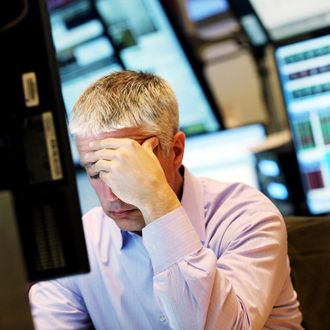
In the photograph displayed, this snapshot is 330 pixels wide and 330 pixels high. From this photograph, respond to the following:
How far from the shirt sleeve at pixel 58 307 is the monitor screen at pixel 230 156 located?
1.26m

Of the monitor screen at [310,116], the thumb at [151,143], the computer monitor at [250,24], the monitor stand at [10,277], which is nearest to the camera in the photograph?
the monitor stand at [10,277]

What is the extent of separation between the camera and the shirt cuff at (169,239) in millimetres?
1102

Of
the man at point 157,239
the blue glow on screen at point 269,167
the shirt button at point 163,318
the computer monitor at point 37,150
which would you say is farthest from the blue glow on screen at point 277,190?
the computer monitor at point 37,150

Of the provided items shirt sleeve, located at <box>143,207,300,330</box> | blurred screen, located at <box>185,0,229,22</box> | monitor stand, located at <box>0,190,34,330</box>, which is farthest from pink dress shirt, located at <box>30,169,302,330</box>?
blurred screen, located at <box>185,0,229,22</box>

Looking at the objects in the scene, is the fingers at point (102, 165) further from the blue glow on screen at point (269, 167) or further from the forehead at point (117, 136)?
the blue glow on screen at point (269, 167)

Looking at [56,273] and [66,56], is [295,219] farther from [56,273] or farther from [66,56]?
[66,56]

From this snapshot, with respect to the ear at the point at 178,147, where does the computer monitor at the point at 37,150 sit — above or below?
above

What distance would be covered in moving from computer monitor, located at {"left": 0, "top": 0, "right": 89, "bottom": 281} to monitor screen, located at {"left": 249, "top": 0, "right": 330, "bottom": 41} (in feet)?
6.57

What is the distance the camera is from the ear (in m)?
1.38

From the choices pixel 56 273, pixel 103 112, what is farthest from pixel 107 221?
pixel 56 273

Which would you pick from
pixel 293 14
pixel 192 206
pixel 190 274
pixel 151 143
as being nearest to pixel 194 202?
pixel 192 206

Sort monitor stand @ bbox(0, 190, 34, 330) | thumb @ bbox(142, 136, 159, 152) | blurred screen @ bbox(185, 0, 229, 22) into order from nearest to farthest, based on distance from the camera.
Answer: monitor stand @ bbox(0, 190, 34, 330) < thumb @ bbox(142, 136, 159, 152) < blurred screen @ bbox(185, 0, 229, 22)

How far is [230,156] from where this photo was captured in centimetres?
260

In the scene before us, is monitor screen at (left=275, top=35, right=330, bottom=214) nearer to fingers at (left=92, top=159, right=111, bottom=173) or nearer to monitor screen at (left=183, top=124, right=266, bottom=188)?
monitor screen at (left=183, top=124, right=266, bottom=188)
